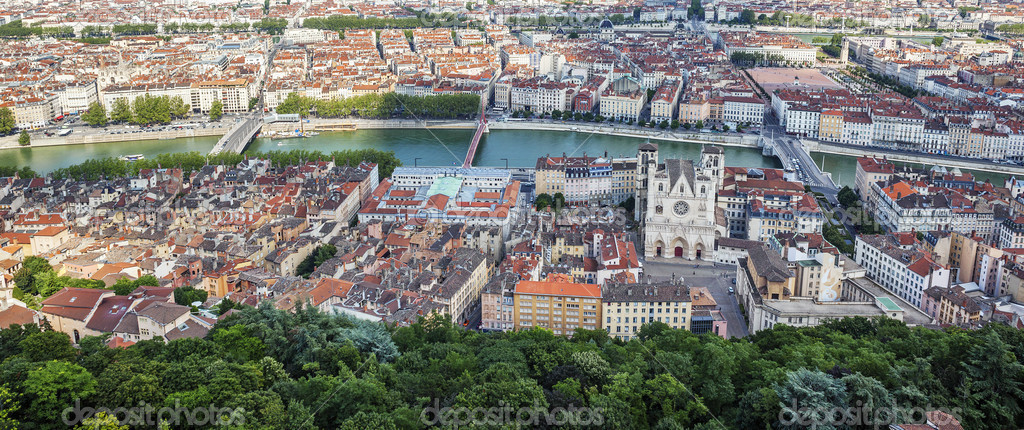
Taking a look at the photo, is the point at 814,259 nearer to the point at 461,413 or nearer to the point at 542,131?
the point at 461,413

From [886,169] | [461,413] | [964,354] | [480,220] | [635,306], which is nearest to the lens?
[461,413]

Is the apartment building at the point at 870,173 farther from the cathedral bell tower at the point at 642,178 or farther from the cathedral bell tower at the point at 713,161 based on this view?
the cathedral bell tower at the point at 642,178

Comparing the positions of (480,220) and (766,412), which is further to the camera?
(480,220)

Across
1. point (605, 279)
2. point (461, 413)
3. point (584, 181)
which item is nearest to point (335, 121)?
point (584, 181)

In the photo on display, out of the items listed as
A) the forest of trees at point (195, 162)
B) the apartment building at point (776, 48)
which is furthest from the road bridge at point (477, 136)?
the apartment building at point (776, 48)

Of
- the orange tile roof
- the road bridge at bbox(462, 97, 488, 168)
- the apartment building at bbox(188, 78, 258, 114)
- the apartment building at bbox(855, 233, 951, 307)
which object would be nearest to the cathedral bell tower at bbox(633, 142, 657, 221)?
the apartment building at bbox(855, 233, 951, 307)

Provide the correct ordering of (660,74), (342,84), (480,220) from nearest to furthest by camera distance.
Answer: (480,220)
(342,84)
(660,74)

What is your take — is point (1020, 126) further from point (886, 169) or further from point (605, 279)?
point (605, 279)
